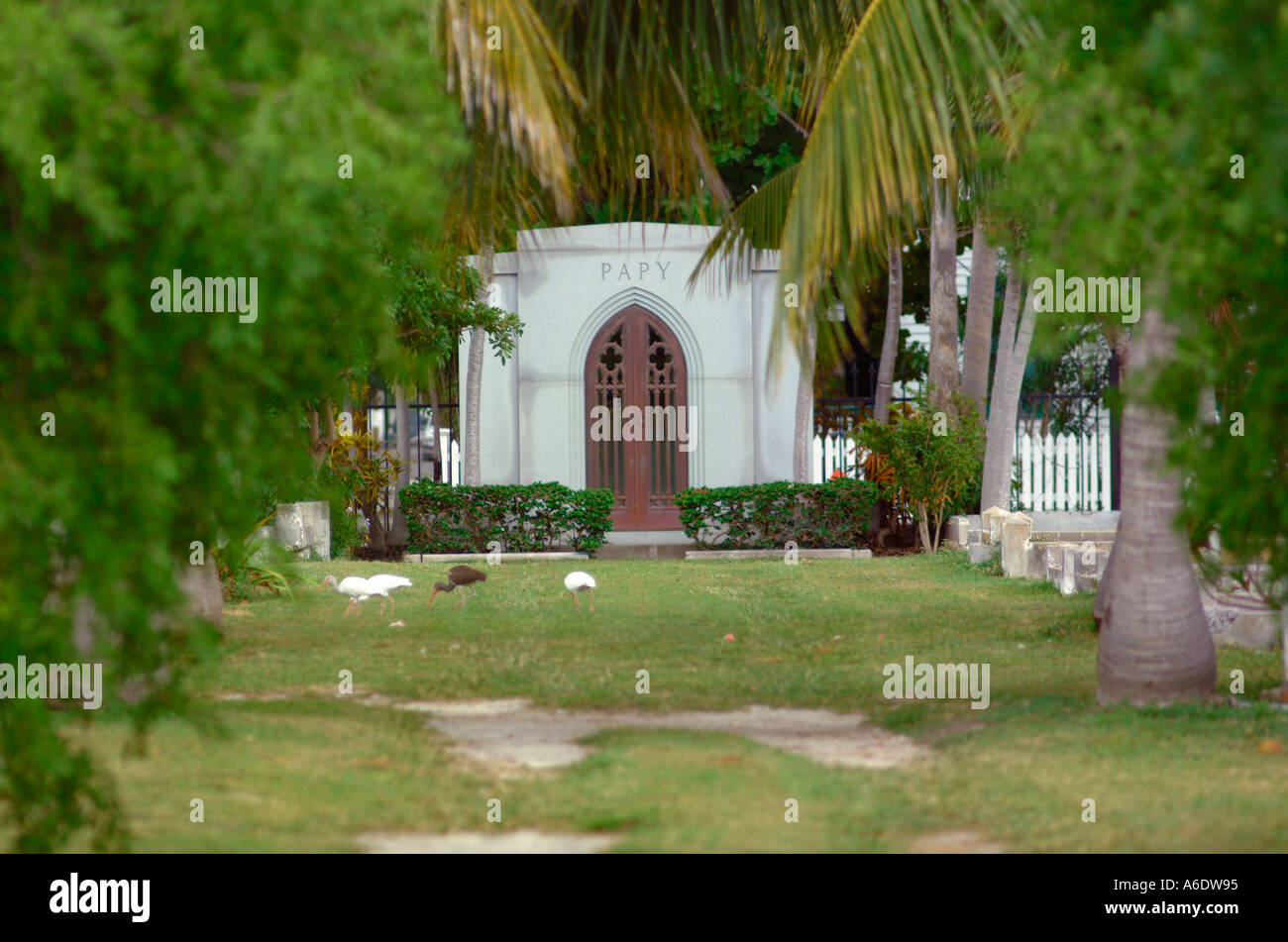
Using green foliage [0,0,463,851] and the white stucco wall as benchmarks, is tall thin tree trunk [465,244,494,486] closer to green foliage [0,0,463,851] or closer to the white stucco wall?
the white stucco wall

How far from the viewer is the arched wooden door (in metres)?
20.1

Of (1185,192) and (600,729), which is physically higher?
(1185,192)

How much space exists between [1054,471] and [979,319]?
12.8 ft

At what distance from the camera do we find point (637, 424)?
2017cm

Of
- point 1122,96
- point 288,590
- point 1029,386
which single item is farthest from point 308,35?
point 1029,386

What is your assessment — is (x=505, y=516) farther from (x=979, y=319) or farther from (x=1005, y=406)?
(x=979, y=319)

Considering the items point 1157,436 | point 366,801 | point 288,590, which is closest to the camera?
point 366,801

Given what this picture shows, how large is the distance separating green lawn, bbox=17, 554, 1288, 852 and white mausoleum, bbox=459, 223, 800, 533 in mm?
8021

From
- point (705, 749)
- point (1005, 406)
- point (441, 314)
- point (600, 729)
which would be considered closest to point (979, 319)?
point (1005, 406)

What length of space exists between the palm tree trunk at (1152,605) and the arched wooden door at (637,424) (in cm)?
1258

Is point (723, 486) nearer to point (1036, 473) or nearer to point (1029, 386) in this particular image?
point (1036, 473)
